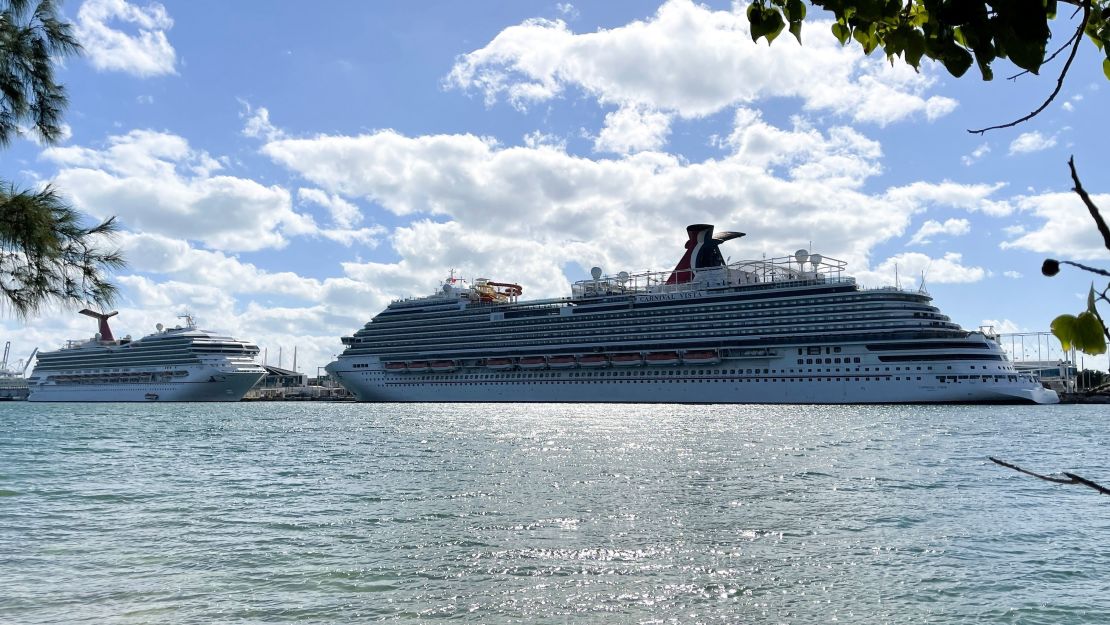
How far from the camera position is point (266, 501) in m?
19.1

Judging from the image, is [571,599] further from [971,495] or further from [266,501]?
[971,495]

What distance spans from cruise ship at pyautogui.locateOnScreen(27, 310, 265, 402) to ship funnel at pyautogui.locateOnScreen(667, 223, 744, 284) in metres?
60.9

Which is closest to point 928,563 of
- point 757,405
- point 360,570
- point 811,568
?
point 811,568

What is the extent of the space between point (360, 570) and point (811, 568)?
22.3ft

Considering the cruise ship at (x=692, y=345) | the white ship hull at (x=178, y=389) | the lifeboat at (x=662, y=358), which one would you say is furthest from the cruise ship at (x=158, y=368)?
the lifeboat at (x=662, y=358)

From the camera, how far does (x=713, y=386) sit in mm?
81375

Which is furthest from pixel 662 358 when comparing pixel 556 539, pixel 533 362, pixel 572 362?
pixel 556 539

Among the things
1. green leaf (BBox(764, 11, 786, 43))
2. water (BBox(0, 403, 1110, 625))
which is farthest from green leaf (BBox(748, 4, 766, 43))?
water (BBox(0, 403, 1110, 625))

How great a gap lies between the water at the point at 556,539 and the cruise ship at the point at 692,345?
46018 mm

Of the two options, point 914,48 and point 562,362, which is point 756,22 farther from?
point 562,362

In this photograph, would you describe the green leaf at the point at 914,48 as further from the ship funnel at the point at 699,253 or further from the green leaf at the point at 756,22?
the ship funnel at the point at 699,253

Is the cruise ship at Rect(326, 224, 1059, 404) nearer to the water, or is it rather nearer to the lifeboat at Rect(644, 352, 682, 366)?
the lifeboat at Rect(644, 352, 682, 366)

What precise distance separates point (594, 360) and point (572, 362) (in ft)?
8.98

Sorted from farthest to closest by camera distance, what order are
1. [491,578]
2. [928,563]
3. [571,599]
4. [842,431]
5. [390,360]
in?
[390,360]
[842,431]
[928,563]
[491,578]
[571,599]
